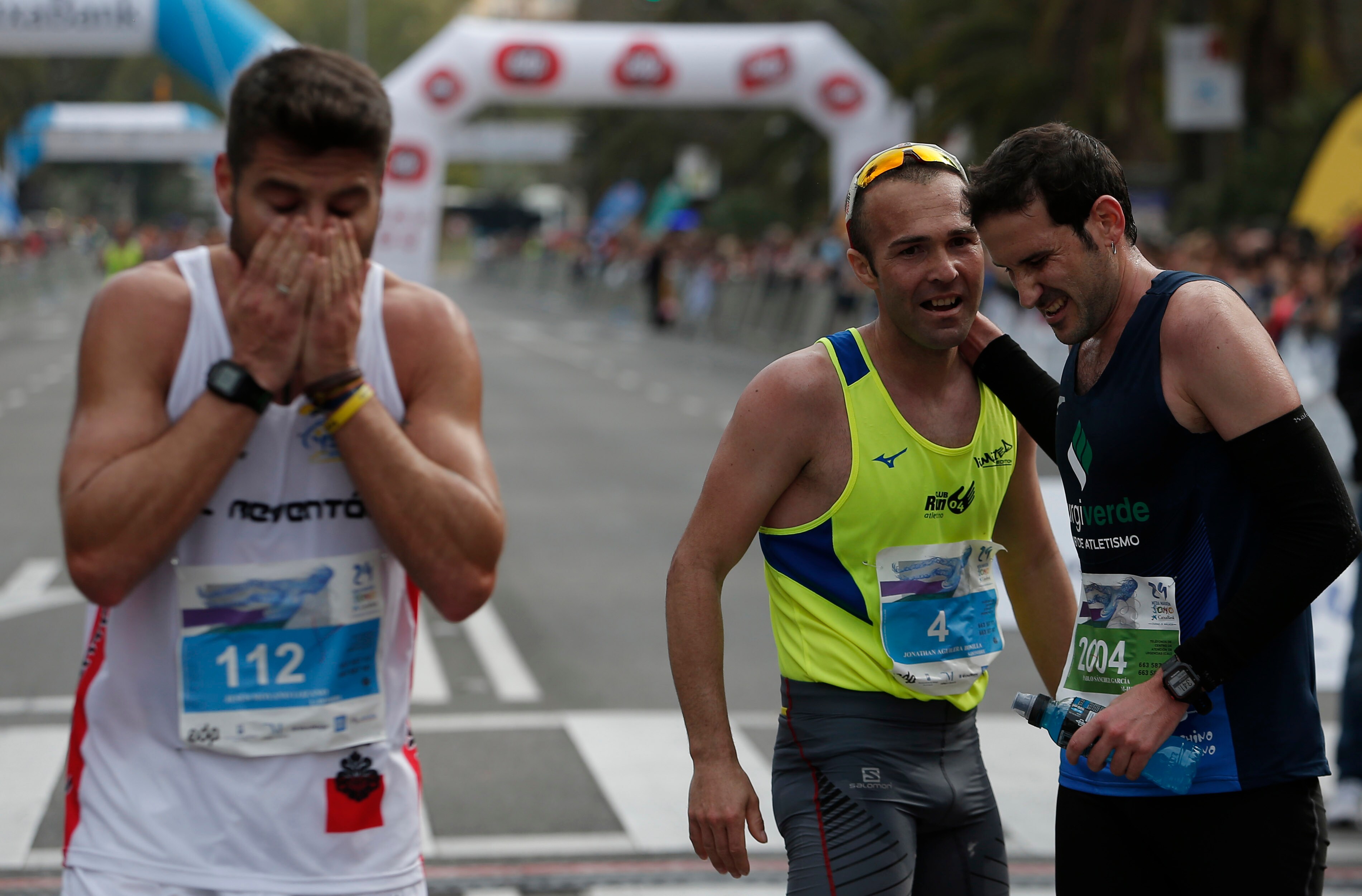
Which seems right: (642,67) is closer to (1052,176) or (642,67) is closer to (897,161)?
(897,161)

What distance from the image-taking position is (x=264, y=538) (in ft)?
9.15

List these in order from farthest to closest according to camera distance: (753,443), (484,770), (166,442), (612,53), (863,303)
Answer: (612,53)
(863,303)
(484,770)
(753,443)
(166,442)

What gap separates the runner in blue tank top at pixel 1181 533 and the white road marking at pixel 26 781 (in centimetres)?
394

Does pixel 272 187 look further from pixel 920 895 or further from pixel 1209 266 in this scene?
pixel 1209 266

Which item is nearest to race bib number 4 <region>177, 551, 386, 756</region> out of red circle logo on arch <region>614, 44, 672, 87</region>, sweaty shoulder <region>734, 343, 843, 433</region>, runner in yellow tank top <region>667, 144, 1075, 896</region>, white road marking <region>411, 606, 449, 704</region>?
runner in yellow tank top <region>667, 144, 1075, 896</region>

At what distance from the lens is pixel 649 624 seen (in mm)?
9266

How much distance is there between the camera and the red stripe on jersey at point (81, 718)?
2.85 meters

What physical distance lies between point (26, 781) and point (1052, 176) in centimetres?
491

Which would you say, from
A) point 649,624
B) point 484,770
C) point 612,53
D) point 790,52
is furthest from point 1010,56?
point 484,770

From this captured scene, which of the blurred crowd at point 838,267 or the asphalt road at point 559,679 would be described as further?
the blurred crowd at point 838,267

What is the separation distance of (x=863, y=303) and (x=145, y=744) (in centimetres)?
2220

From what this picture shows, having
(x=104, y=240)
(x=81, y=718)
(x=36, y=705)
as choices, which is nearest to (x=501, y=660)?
(x=36, y=705)

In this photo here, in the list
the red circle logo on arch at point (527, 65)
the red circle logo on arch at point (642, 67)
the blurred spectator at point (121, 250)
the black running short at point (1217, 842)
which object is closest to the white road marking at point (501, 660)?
the black running short at point (1217, 842)

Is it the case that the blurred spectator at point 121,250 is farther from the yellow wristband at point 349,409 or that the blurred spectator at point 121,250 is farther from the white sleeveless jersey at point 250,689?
the yellow wristband at point 349,409
